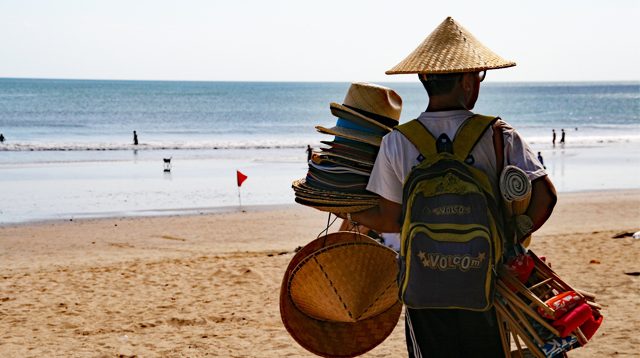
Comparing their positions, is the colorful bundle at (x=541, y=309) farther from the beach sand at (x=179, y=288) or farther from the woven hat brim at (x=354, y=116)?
the beach sand at (x=179, y=288)

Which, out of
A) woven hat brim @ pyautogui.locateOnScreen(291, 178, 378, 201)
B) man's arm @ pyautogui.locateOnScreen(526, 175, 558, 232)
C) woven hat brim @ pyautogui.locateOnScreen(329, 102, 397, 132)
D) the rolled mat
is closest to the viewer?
the rolled mat

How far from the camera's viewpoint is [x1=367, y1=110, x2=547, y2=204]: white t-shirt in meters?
2.73

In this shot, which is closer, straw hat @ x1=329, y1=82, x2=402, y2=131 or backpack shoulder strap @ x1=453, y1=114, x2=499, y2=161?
backpack shoulder strap @ x1=453, y1=114, x2=499, y2=161

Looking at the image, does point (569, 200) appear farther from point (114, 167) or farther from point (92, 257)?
point (114, 167)

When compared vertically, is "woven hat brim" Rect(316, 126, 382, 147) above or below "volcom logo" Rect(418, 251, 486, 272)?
above

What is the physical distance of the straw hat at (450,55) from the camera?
9.34 feet

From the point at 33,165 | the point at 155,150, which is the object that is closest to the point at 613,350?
the point at 33,165

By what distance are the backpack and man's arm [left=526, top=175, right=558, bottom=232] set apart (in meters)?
0.12

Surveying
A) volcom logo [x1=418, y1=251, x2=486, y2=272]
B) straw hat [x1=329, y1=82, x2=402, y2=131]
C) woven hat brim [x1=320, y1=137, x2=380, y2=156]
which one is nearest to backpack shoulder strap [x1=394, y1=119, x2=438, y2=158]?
volcom logo [x1=418, y1=251, x2=486, y2=272]

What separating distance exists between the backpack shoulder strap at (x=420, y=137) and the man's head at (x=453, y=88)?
0.14 metres

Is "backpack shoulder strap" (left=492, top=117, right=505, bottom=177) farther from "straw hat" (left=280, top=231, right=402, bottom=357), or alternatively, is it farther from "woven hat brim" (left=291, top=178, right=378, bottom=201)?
"straw hat" (left=280, top=231, right=402, bottom=357)

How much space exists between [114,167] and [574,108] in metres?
85.1

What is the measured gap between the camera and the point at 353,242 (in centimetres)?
383

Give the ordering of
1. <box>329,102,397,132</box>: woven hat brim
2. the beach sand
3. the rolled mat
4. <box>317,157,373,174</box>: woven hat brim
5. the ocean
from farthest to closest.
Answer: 1. the ocean
2. the beach sand
3. <box>329,102,397,132</box>: woven hat brim
4. <box>317,157,373,174</box>: woven hat brim
5. the rolled mat
